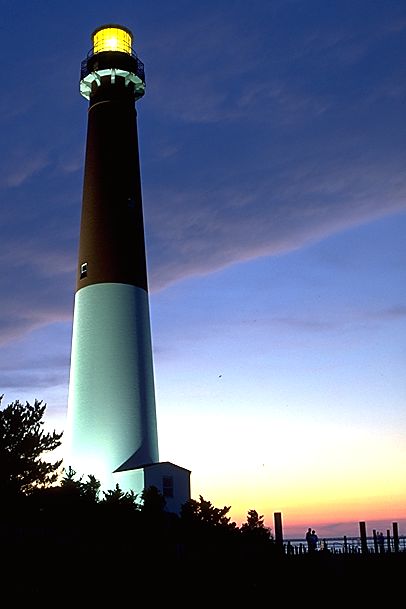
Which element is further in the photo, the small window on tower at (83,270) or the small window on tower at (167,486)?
the small window on tower at (83,270)

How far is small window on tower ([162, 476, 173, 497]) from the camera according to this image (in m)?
30.4

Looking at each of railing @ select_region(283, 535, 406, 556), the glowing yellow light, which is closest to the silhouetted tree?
railing @ select_region(283, 535, 406, 556)

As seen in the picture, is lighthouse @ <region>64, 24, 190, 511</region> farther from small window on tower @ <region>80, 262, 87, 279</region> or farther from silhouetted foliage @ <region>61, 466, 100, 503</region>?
silhouetted foliage @ <region>61, 466, 100, 503</region>

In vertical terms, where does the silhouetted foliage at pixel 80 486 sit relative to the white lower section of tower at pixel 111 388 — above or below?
below

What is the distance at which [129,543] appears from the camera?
19.3 metres

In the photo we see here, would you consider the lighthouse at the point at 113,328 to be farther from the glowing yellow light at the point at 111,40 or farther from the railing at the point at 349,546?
the railing at the point at 349,546

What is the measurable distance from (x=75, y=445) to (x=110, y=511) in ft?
21.8

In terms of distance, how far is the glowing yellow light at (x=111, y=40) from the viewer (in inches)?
1455

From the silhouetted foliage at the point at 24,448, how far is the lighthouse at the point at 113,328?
2899 mm

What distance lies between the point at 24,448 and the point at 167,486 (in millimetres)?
5961

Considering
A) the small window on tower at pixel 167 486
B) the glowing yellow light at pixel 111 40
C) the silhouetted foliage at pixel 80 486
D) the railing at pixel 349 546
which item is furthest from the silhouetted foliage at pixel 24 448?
the glowing yellow light at pixel 111 40

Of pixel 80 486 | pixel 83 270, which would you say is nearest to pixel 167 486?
pixel 80 486

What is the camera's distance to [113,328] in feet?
105

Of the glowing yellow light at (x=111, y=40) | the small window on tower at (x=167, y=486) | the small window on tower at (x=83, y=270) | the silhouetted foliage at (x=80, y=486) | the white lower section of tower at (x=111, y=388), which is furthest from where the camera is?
the glowing yellow light at (x=111, y=40)
